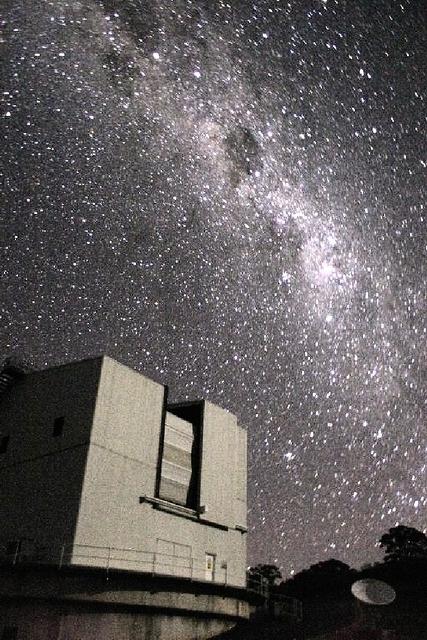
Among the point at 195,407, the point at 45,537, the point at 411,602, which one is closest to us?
the point at 45,537

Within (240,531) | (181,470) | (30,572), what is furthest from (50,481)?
(240,531)

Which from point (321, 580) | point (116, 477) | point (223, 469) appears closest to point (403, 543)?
point (321, 580)

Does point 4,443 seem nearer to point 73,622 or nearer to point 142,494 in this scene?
point 142,494

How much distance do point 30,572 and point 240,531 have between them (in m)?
13.2

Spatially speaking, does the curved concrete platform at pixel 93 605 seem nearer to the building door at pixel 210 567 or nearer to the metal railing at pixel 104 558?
the metal railing at pixel 104 558

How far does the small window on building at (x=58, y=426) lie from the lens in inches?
1113

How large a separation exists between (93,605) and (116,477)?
5.74 metres

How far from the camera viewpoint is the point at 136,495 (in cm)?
2731

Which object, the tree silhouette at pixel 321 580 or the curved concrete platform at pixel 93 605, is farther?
the tree silhouette at pixel 321 580

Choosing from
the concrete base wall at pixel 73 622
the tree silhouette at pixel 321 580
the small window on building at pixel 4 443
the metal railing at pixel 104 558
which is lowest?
the concrete base wall at pixel 73 622

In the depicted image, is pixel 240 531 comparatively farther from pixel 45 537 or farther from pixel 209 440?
pixel 45 537

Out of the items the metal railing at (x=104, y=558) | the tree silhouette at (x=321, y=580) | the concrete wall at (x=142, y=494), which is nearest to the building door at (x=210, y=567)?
the metal railing at (x=104, y=558)

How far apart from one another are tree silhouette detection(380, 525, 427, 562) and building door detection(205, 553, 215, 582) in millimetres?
46930

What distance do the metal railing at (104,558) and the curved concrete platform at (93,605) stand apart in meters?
0.52
